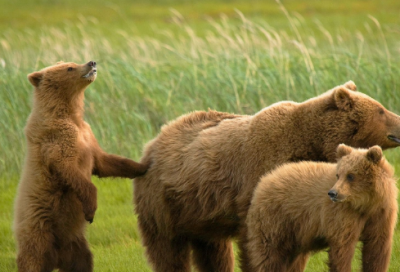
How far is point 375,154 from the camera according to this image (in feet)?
16.2

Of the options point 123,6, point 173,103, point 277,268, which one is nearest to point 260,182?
point 277,268

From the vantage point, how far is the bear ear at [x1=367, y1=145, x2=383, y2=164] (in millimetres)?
4930

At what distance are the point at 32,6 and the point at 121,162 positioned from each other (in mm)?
43207

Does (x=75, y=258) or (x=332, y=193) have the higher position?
(x=332, y=193)

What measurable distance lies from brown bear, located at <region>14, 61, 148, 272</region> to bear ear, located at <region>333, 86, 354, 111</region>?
76.8 inches

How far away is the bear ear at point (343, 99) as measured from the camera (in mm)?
5823

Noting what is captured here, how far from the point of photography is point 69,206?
6.64 meters

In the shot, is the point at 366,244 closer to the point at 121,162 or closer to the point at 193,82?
the point at 121,162

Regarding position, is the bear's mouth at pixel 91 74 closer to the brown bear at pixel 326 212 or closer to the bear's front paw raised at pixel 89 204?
the bear's front paw raised at pixel 89 204

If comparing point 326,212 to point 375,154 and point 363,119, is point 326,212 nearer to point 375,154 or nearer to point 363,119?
point 375,154

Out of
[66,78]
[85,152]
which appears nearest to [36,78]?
[66,78]

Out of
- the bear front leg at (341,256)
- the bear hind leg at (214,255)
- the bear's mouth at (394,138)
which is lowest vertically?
the bear hind leg at (214,255)

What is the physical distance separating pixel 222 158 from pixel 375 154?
5.15ft

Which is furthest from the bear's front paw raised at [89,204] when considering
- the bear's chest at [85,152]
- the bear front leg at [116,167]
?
the bear front leg at [116,167]
